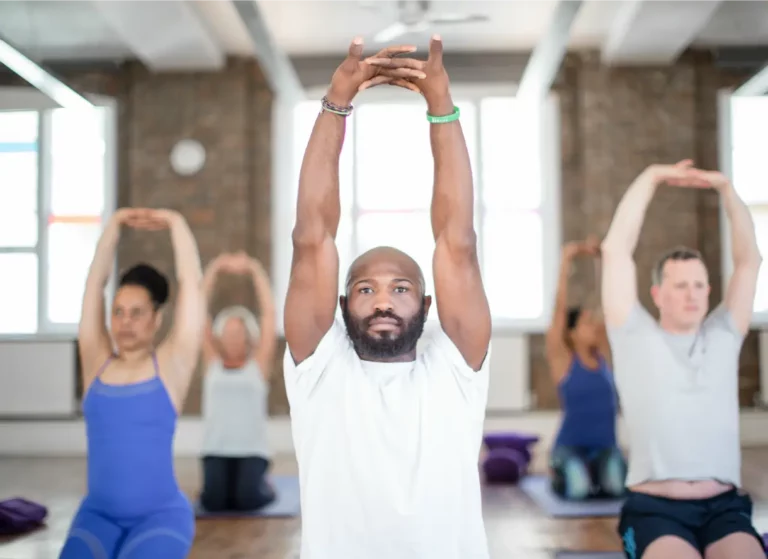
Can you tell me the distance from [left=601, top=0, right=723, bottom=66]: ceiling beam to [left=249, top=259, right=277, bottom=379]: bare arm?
10.2ft

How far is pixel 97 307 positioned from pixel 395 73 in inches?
51.3

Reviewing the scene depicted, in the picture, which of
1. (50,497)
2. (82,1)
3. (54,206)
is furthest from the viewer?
(54,206)

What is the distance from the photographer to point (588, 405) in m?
4.26

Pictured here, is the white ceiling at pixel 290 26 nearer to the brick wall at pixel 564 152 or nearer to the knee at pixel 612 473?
the brick wall at pixel 564 152

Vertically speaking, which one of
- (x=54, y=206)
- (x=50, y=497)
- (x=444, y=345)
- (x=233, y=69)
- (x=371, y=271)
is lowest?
(x=50, y=497)

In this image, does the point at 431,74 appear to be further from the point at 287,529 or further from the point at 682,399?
the point at 287,529

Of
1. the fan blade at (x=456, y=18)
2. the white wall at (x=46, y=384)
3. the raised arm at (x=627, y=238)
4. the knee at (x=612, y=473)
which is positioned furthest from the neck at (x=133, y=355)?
the white wall at (x=46, y=384)

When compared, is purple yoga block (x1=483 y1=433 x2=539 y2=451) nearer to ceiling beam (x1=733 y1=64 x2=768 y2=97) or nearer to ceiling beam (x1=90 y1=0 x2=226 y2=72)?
ceiling beam (x1=733 y1=64 x2=768 y2=97)

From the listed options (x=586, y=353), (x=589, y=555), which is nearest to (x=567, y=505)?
(x=586, y=353)

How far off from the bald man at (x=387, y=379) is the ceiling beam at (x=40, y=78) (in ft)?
8.23

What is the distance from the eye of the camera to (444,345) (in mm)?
1465

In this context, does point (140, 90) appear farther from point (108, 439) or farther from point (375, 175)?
point (108, 439)

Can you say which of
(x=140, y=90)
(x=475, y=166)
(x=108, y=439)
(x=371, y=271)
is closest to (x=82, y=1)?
(x=140, y=90)

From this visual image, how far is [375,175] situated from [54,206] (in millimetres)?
2353
